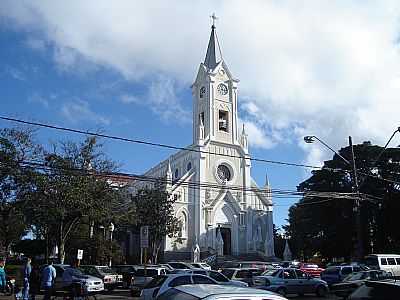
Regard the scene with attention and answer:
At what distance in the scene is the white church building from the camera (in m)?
52.4

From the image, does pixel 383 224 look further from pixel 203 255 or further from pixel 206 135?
pixel 206 135

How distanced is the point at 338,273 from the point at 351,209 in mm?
23434

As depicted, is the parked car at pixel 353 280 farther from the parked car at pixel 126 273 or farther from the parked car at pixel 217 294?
the parked car at pixel 217 294

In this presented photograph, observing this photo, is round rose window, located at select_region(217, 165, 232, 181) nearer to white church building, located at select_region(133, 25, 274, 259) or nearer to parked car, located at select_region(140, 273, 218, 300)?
white church building, located at select_region(133, 25, 274, 259)

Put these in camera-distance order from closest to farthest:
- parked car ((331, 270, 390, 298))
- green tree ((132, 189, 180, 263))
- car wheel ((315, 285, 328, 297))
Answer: parked car ((331, 270, 390, 298)) → car wheel ((315, 285, 328, 297)) → green tree ((132, 189, 180, 263))

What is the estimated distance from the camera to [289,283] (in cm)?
2236

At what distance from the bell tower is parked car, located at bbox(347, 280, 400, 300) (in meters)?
48.5

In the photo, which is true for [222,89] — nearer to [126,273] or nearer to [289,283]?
[126,273]

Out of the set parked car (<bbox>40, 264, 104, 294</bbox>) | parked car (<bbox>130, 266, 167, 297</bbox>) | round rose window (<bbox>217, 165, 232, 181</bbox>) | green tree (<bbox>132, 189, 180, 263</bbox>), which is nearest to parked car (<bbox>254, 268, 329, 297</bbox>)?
parked car (<bbox>130, 266, 167, 297</bbox>)

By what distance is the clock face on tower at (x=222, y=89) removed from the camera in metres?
62.3

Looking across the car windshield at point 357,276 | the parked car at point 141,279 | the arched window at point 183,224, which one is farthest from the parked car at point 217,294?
the arched window at point 183,224

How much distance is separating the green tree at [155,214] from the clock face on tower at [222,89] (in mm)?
20778

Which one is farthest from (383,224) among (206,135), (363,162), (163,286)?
(163,286)

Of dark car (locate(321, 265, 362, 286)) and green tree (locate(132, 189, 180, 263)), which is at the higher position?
green tree (locate(132, 189, 180, 263))
